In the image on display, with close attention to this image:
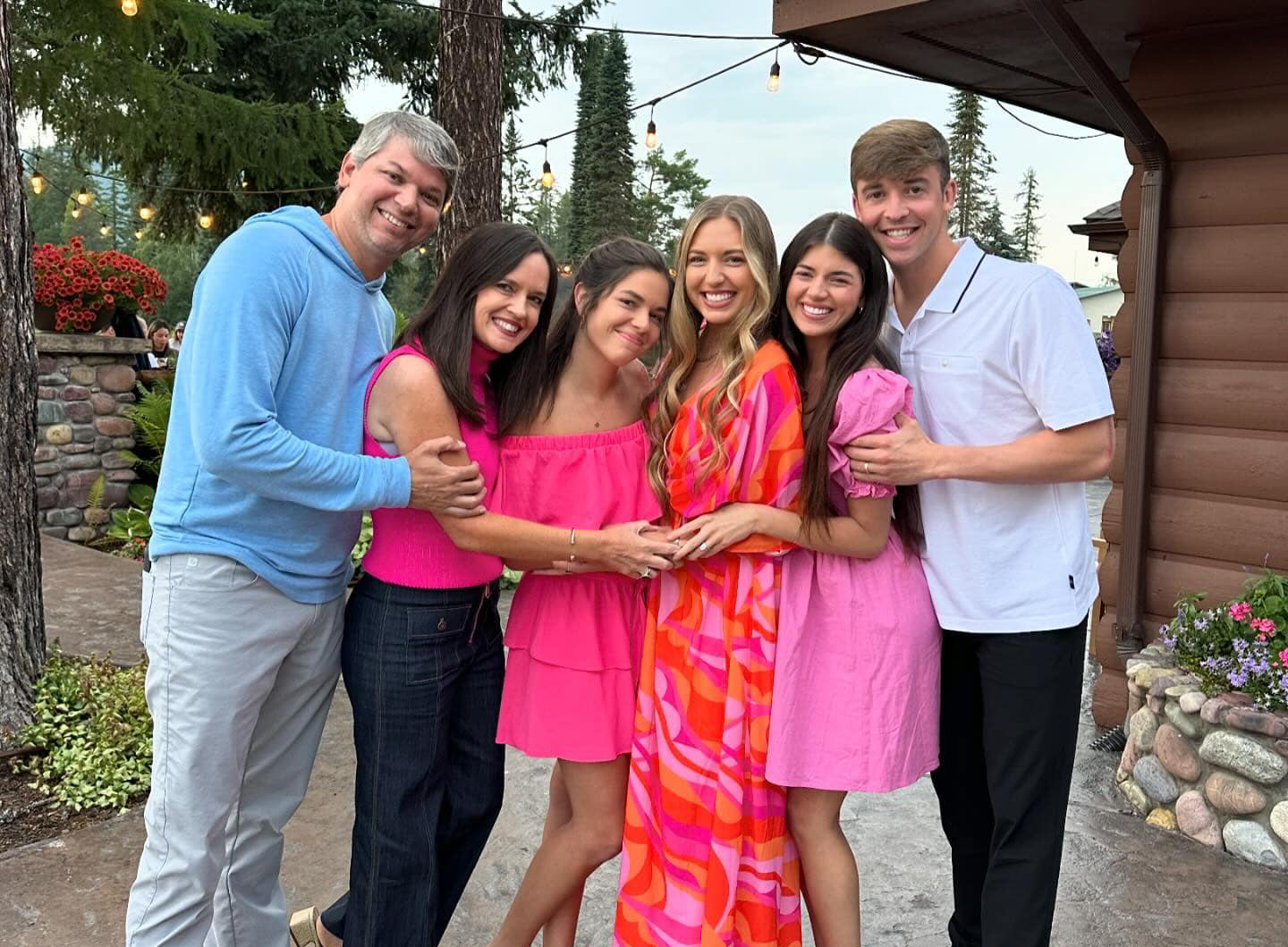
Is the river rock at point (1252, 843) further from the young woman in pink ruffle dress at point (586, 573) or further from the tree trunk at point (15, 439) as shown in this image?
the tree trunk at point (15, 439)

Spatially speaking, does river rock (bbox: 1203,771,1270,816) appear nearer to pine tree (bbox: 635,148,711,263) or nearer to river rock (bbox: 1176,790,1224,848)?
river rock (bbox: 1176,790,1224,848)

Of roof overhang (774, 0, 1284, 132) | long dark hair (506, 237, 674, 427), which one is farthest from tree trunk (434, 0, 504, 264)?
long dark hair (506, 237, 674, 427)

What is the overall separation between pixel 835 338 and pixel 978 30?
2.43 metres

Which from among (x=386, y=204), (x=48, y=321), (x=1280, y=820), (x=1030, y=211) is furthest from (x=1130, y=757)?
(x=1030, y=211)

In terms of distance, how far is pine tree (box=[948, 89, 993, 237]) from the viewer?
38.2 m

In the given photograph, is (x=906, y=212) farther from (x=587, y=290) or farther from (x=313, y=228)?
(x=313, y=228)

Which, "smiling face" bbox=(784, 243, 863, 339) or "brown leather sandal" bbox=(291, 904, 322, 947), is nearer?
"smiling face" bbox=(784, 243, 863, 339)

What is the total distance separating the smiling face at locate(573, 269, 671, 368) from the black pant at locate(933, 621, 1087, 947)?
0.92m

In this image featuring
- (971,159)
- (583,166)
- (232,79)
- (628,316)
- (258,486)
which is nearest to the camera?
(258,486)

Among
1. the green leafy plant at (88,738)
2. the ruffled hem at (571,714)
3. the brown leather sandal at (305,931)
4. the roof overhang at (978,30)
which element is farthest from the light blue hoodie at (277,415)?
the roof overhang at (978,30)

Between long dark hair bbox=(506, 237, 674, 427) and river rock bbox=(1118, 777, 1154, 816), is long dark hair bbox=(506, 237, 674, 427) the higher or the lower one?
the higher one

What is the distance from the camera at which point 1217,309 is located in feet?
13.4

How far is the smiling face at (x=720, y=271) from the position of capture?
83.3 inches

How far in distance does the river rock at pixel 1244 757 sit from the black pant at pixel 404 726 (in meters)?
2.56
